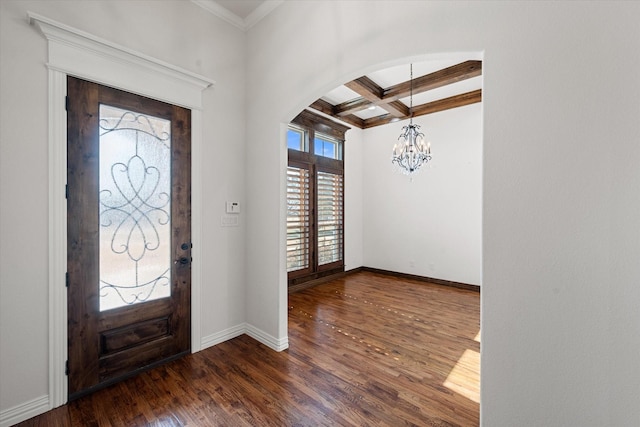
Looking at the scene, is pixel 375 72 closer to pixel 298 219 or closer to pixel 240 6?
pixel 240 6

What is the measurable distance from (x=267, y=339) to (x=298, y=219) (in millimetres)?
2295

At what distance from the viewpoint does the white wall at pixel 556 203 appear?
4.01ft

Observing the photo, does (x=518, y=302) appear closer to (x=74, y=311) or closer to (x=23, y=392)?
(x=74, y=311)

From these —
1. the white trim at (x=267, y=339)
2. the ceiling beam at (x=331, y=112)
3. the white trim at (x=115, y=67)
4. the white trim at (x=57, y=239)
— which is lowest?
the white trim at (x=267, y=339)

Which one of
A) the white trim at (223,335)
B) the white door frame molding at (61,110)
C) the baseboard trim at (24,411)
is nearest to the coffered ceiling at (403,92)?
the white door frame molding at (61,110)

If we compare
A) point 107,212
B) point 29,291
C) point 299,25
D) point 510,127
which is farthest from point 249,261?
point 510,127

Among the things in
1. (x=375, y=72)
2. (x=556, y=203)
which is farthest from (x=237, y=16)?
A: (x=556, y=203)

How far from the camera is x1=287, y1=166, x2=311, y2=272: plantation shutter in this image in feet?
15.4

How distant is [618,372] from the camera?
123cm

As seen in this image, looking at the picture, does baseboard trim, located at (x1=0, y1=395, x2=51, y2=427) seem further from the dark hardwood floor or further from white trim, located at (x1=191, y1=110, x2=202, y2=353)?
white trim, located at (x1=191, y1=110, x2=202, y2=353)

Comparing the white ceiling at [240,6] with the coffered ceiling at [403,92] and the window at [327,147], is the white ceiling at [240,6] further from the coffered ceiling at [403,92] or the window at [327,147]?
the window at [327,147]

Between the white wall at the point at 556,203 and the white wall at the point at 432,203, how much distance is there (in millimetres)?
3261

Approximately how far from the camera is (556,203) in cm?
136

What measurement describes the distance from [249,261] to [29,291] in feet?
5.58
